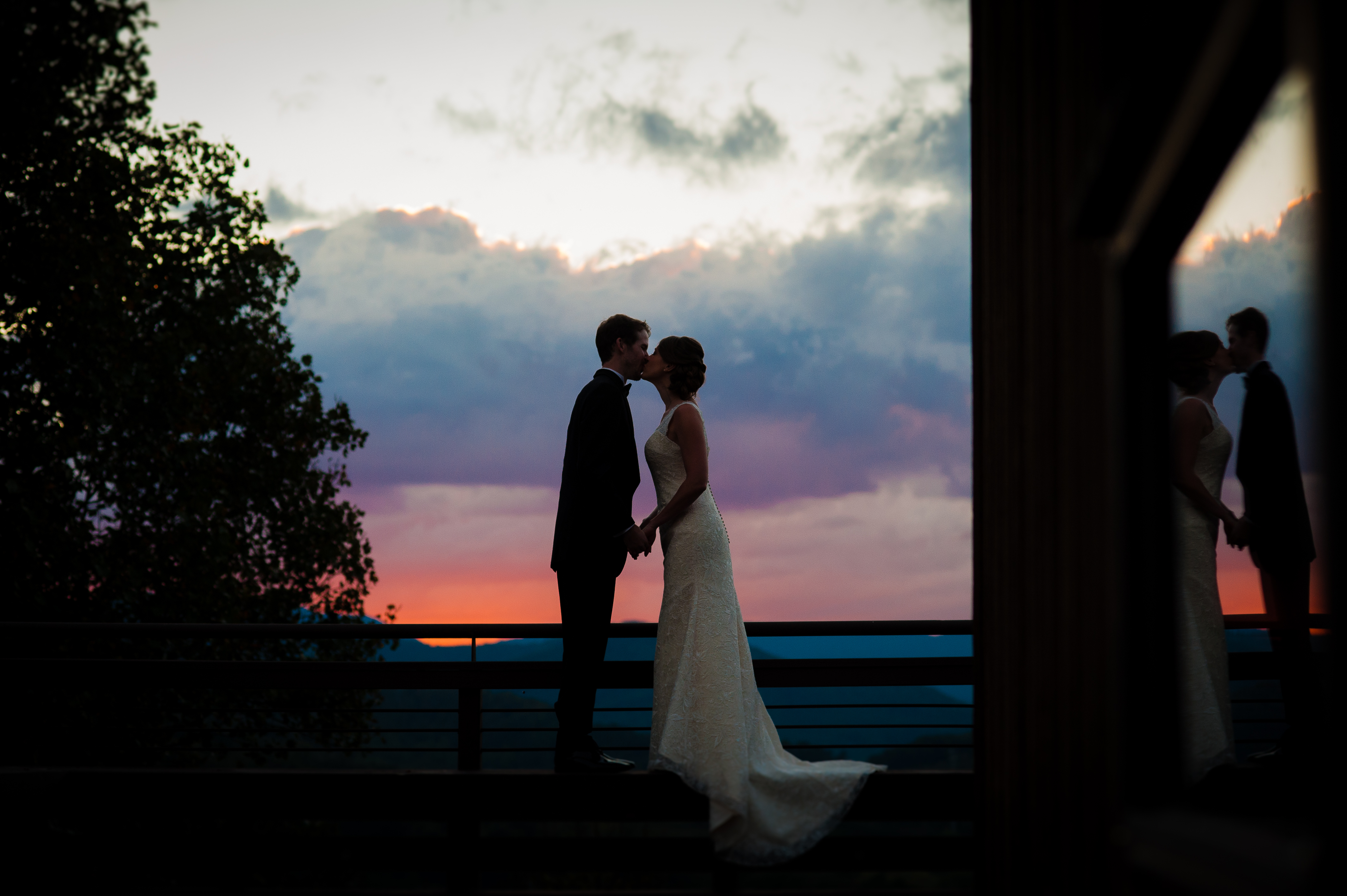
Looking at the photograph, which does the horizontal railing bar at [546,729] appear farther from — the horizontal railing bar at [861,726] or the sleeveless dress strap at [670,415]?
the sleeveless dress strap at [670,415]

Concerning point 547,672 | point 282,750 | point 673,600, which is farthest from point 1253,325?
point 282,750

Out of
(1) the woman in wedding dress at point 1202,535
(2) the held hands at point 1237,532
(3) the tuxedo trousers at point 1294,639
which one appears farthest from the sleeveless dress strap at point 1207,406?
(3) the tuxedo trousers at point 1294,639

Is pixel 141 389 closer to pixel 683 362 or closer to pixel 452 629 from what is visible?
pixel 452 629

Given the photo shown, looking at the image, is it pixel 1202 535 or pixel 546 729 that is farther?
pixel 546 729

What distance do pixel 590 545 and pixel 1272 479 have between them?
267 centimetres

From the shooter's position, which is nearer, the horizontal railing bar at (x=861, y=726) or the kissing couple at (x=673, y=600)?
the kissing couple at (x=673, y=600)

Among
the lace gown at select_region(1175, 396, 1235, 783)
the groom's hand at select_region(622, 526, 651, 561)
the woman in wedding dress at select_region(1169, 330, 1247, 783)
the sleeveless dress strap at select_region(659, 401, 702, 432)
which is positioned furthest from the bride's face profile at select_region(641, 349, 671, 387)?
the lace gown at select_region(1175, 396, 1235, 783)

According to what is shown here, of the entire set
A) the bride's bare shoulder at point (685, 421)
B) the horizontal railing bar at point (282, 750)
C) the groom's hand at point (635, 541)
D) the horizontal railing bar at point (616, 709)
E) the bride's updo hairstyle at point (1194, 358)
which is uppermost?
the bride's updo hairstyle at point (1194, 358)

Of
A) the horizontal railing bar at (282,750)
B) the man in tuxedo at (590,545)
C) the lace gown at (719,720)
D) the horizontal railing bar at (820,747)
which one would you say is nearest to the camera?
the horizontal railing bar at (820,747)

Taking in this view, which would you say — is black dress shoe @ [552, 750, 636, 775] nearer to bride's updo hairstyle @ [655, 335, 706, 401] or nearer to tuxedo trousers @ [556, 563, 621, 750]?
tuxedo trousers @ [556, 563, 621, 750]

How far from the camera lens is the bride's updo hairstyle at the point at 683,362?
396 cm

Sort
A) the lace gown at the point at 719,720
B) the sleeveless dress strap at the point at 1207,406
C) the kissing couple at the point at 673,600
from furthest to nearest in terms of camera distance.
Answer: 1. the sleeveless dress strap at the point at 1207,406
2. the kissing couple at the point at 673,600
3. the lace gown at the point at 719,720

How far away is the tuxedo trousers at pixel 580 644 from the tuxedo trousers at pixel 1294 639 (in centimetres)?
260

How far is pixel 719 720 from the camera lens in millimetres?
3607
